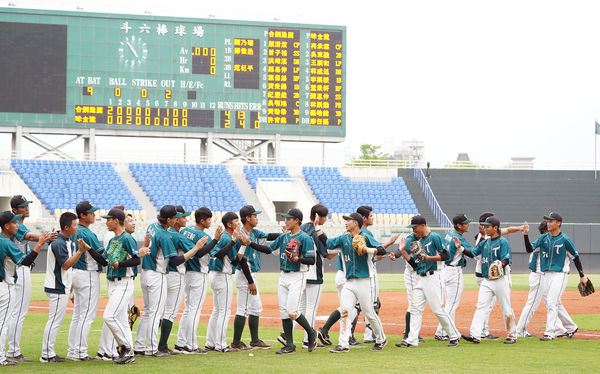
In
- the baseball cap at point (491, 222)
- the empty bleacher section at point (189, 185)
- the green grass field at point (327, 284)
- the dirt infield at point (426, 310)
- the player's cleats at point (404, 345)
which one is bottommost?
the green grass field at point (327, 284)

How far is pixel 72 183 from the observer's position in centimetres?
3797

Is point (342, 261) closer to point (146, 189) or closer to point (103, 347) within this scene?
point (103, 347)

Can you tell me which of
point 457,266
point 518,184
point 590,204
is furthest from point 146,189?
point 457,266

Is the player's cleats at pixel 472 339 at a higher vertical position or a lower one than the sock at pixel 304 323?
lower

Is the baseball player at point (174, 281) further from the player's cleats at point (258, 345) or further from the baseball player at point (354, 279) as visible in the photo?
the baseball player at point (354, 279)

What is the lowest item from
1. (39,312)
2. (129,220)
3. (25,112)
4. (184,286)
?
(39,312)

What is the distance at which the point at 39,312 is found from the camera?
17812 mm

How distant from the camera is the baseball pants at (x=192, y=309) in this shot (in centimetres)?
1134

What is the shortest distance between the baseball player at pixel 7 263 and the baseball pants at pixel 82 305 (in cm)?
64

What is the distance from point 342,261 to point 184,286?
7.23 ft

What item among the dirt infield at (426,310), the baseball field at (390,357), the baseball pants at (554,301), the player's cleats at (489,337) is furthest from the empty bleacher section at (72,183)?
the baseball pants at (554,301)

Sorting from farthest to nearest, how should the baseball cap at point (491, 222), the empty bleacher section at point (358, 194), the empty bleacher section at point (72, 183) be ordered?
the empty bleacher section at point (358, 194), the empty bleacher section at point (72, 183), the baseball cap at point (491, 222)

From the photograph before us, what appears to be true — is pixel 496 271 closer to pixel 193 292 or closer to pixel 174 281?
pixel 193 292

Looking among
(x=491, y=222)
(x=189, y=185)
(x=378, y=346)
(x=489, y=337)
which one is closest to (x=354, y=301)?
(x=378, y=346)
